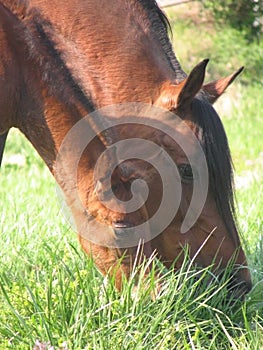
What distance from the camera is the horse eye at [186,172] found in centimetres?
286

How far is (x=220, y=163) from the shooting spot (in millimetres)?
2855

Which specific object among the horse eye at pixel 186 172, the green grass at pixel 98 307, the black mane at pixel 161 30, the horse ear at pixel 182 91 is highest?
the black mane at pixel 161 30

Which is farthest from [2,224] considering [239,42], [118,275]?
[239,42]

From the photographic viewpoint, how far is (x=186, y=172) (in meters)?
2.87

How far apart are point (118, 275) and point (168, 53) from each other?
830 mm

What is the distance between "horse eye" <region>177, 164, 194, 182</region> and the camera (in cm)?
286

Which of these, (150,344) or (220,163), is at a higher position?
(220,163)

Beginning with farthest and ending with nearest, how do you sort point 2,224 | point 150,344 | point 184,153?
point 2,224
point 184,153
point 150,344

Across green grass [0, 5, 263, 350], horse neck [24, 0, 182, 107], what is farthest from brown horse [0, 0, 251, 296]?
green grass [0, 5, 263, 350]

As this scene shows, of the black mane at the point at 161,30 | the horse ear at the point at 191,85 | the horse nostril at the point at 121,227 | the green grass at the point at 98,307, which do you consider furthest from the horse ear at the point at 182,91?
the green grass at the point at 98,307

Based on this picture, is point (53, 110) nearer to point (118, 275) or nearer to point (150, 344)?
point (118, 275)

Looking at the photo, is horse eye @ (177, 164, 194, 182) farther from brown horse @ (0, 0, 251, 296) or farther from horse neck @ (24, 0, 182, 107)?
horse neck @ (24, 0, 182, 107)

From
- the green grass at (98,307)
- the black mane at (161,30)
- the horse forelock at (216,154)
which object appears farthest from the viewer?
the black mane at (161,30)

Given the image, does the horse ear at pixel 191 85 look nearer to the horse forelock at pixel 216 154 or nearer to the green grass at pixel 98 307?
the horse forelock at pixel 216 154
